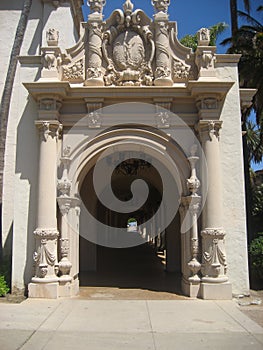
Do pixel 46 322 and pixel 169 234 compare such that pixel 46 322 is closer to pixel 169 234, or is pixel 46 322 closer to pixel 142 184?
pixel 169 234

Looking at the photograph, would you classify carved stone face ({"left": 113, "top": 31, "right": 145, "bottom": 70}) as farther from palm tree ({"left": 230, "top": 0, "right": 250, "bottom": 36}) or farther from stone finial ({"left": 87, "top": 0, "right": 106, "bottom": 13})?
palm tree ({"left": 230, "top": 0, "right": 250, "bottom": 36})

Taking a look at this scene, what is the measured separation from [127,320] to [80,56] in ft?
22.6

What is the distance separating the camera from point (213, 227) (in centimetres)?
991

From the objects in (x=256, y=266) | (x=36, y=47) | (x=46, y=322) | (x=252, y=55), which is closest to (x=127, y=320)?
(x=46, y=322)

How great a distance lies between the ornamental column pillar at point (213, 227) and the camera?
9609 millimetres

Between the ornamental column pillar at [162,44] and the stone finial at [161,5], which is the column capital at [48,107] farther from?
the stone finial at [161,5]

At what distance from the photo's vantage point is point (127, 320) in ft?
24.2

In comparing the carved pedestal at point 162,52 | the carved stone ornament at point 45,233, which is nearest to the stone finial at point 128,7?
the carved pedestal at point 162,52

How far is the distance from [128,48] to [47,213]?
475 cm

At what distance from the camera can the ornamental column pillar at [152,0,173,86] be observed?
1066 centimetres

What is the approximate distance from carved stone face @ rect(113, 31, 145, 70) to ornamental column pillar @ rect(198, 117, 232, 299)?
86.1 inches

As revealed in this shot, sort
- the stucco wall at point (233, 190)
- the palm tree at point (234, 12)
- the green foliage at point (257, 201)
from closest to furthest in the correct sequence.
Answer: the stucco wall at point (233, 190) < the green foliage at point (257, 201) < the palm tree at point (234, 12)

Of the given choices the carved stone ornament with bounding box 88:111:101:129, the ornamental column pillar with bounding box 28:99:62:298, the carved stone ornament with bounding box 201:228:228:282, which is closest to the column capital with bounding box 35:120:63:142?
the ornamental column pillar with bounding box 28:99:62:298

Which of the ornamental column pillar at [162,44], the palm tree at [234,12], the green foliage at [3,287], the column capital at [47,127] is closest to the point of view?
the green foliage at [3,287]
